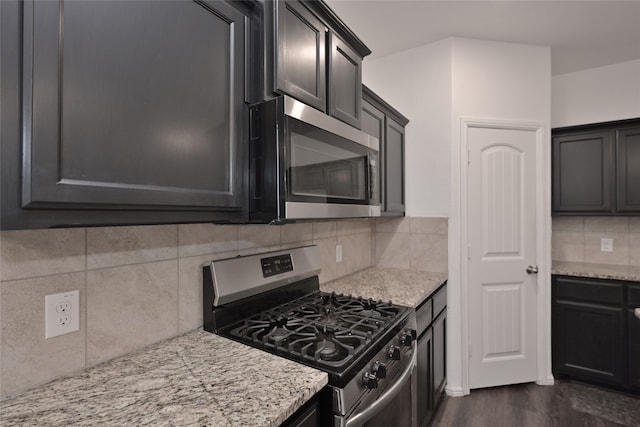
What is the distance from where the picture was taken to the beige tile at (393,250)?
8.85 ft

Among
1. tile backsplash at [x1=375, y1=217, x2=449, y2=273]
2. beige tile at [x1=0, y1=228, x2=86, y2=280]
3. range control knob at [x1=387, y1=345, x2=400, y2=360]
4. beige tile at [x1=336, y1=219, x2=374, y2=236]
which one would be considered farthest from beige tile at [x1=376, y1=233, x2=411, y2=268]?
beige tile at [x1=0, y1=228, x2=86, y2=280]

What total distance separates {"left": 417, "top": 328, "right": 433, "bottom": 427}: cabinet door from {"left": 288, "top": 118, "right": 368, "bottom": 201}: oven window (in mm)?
958

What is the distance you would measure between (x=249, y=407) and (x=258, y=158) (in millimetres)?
759

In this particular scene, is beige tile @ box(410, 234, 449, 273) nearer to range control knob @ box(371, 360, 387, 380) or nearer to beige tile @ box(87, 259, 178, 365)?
range control knob @ box(371, 360, 387, 380)

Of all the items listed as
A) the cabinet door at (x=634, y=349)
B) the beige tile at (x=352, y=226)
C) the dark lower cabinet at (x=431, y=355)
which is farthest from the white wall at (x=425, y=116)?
the cabinet door at (x=634, y=349)

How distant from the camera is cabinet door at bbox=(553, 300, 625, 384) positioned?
2.40 m

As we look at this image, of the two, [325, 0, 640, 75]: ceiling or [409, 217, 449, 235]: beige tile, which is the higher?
[325, 0, 640, 75]: ceiling

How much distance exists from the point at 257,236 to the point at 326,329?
0.57 meters

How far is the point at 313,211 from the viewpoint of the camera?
1.21 meters

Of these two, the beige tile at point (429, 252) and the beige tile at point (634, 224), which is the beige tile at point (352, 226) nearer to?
the beige tile at point (429, 252)

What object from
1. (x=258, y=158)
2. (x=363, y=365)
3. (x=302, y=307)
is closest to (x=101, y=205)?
(x=258, y=158)

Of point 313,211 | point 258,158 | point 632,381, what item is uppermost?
point 258,158

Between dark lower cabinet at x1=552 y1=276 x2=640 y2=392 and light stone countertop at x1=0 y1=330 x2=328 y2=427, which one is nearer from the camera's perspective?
light stone countertop at x1=0 y1=330 x2=328 y2=427

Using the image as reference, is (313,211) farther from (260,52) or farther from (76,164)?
(76,164)
